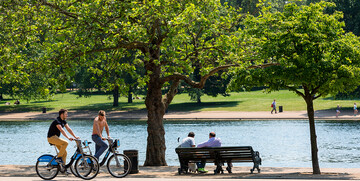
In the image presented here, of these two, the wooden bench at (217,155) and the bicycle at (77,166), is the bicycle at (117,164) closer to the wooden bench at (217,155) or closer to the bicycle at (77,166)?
the bicycle at (77,166)

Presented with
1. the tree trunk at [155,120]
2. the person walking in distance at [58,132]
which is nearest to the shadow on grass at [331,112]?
the tree trunk at [155,120]

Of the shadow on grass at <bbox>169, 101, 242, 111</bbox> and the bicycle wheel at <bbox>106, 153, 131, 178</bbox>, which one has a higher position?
the shadow on grass at <bbox>169, 101, 242, 111</bbox>

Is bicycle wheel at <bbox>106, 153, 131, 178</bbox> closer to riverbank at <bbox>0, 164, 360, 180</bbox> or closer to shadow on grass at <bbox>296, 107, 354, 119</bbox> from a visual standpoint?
riverbank at <bbox>0, 164, 360, 180</bbox>

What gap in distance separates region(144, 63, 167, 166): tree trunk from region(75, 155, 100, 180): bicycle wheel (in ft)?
20.5

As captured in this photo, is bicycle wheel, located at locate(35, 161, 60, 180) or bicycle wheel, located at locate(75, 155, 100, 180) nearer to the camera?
bicycle wheel, located at locate(75, 155, 100, 180)

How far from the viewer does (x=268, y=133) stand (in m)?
36.4

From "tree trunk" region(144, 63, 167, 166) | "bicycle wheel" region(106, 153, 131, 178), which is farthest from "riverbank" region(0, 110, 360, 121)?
"bicycle wheel" region(106, 153, 131, 178)

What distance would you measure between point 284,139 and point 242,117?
1848 cm

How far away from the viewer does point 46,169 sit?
1356 cm

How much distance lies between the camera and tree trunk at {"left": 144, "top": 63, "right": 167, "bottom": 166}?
1958 cm

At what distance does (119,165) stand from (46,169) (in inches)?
75.8

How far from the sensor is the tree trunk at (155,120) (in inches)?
771

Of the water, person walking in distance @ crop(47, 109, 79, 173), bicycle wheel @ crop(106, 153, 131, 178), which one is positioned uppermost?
person walking in distance @ crop(47, 109, 79, 173)

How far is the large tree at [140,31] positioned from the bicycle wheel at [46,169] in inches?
201
